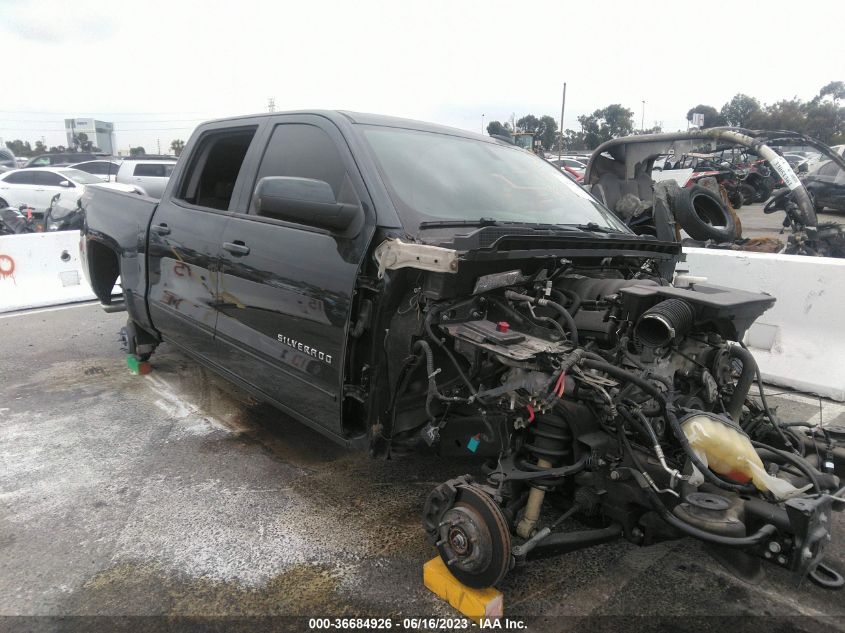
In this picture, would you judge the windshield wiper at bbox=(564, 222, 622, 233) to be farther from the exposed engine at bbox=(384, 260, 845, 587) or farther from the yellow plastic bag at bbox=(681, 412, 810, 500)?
the yellow plastic bag at bbox=(681, 412, 810, 500)

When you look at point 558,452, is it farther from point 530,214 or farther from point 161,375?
point 161,375

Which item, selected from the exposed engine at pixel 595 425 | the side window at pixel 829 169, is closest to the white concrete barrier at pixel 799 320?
the exposed engine at pixel 595 425

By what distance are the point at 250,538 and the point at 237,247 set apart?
5.10 feet

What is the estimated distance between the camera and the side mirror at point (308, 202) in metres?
2.68

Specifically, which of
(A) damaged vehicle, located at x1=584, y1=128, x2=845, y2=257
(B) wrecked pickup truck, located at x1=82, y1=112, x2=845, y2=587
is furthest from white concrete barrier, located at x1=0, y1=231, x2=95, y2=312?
(A) damaged vehicle, located at x1=584, y1=128, x2=845, y2=257

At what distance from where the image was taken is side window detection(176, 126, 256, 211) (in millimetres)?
4270

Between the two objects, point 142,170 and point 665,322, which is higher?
point 665,322

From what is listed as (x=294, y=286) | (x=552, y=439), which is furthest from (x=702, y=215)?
(x=294, y=286)

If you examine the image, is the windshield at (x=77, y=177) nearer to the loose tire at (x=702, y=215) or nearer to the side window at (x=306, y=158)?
the side window at (x=306, y=158)

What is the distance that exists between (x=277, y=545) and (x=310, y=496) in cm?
47

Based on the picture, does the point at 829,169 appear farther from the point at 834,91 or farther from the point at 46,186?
the point at 834,91

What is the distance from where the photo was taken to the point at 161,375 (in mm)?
5301

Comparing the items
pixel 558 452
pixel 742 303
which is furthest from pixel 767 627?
pixel 742 303

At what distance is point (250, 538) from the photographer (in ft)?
9.64
